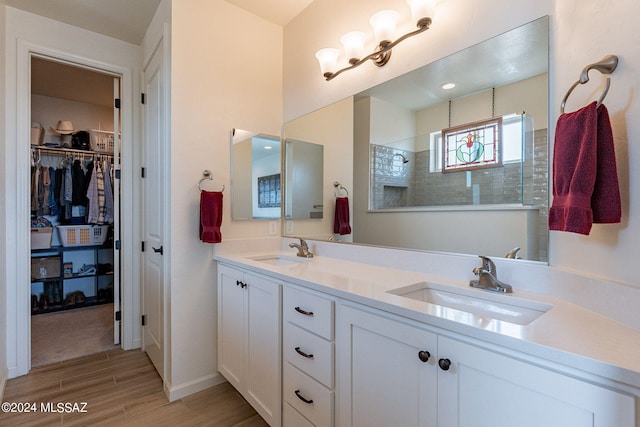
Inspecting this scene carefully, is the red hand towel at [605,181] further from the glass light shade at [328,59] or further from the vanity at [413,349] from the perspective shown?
the glass light shade at [328,59]

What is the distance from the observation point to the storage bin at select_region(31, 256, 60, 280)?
3.61 m

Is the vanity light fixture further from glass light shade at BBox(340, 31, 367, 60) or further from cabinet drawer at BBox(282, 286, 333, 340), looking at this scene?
cabinet drawer at BBox(282, 286, 333, 340)

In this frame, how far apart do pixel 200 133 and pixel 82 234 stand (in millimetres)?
2910

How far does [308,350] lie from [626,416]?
100cm

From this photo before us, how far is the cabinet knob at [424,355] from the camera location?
90 cm

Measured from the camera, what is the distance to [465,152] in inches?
53.3

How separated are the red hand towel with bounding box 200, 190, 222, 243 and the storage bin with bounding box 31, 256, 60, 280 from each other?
299cm

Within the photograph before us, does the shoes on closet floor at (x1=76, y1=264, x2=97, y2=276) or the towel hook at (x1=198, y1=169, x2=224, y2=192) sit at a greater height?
the towel hook at (x1=198, y1=169, x2=224, y2=192)

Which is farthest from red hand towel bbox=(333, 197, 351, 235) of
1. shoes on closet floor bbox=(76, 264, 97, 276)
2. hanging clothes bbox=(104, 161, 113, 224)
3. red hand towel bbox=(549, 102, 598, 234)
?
shoes on closet floor bbox=(76, 264, 97, 276)

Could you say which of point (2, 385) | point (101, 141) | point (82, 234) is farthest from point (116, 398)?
point (101, 141)

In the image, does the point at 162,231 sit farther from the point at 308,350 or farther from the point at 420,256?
the point at 420,256

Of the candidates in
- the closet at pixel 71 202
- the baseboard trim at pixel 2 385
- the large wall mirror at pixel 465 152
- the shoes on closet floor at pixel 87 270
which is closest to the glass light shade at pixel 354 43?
the large wall mirror at pixel 465 152

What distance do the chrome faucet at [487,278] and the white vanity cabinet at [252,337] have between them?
0.88m

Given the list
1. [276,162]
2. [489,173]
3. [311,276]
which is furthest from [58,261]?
[489,173]
